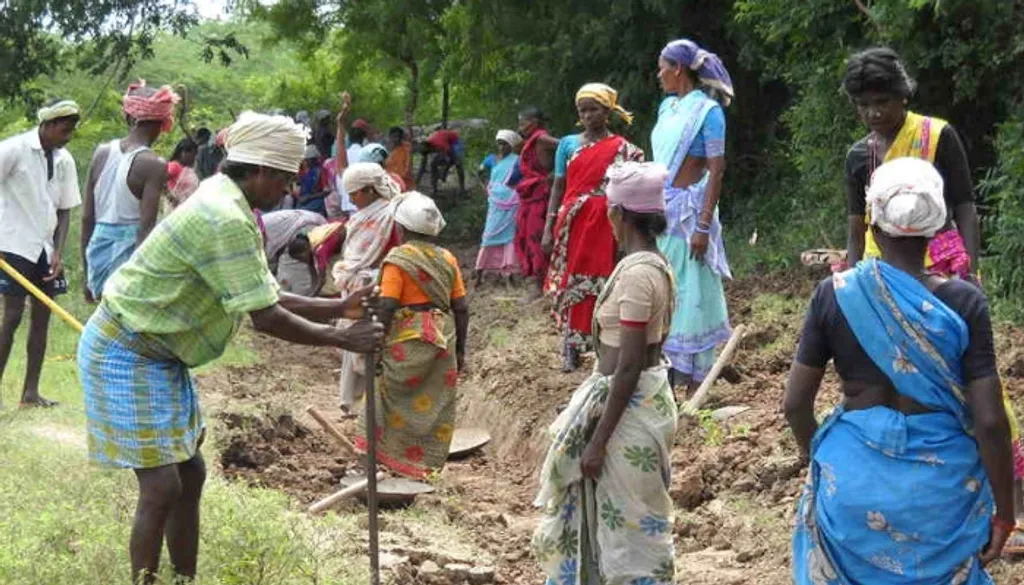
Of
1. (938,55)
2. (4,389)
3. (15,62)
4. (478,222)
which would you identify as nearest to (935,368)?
(4,389)

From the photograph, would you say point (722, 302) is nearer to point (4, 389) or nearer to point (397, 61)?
point (4, 389)

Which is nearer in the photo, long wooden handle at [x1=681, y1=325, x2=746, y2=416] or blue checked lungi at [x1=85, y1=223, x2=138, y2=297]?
blue checked lungi at [x1=85, y1=223, x2=138, y2=297]

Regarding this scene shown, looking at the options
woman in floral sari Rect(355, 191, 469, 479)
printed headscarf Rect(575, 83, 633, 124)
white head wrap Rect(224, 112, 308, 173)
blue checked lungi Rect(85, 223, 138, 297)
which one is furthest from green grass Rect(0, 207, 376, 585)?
printed headscarf Rect(575, 83, 633, 124)

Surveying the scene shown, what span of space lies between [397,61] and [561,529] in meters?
16.4

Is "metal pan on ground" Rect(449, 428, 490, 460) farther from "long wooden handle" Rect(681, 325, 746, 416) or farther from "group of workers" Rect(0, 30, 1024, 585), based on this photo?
"long wooden handle" Rect(681, 325, 746, 416)

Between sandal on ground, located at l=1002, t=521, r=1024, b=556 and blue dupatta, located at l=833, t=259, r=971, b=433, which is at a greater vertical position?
blue dupatta, located at l=833, t=259, r=971, b=433

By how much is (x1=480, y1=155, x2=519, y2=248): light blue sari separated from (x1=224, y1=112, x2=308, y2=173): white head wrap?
10.4 metres

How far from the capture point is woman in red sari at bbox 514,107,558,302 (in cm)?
1435

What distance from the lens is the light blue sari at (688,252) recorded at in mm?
8461

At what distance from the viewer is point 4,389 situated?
998 cm

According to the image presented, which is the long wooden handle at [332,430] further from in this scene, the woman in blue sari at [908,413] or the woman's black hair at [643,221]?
the woman in blue sari at [908,413]

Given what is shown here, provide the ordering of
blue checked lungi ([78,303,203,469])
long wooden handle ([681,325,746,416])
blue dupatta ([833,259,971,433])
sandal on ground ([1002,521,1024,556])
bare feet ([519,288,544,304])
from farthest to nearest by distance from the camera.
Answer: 1. bare feet ([519,288,544,304])
2. long wooden handle ([681,325,746,416])
3. sandal on ground ([1002,521,1024,556])
4. blue checked lungi ([78,303,203,469])
5. blue dupatta ([833,259,971,433])

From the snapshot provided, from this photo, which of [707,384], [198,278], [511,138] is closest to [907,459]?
[198,278]

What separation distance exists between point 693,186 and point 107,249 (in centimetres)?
308
